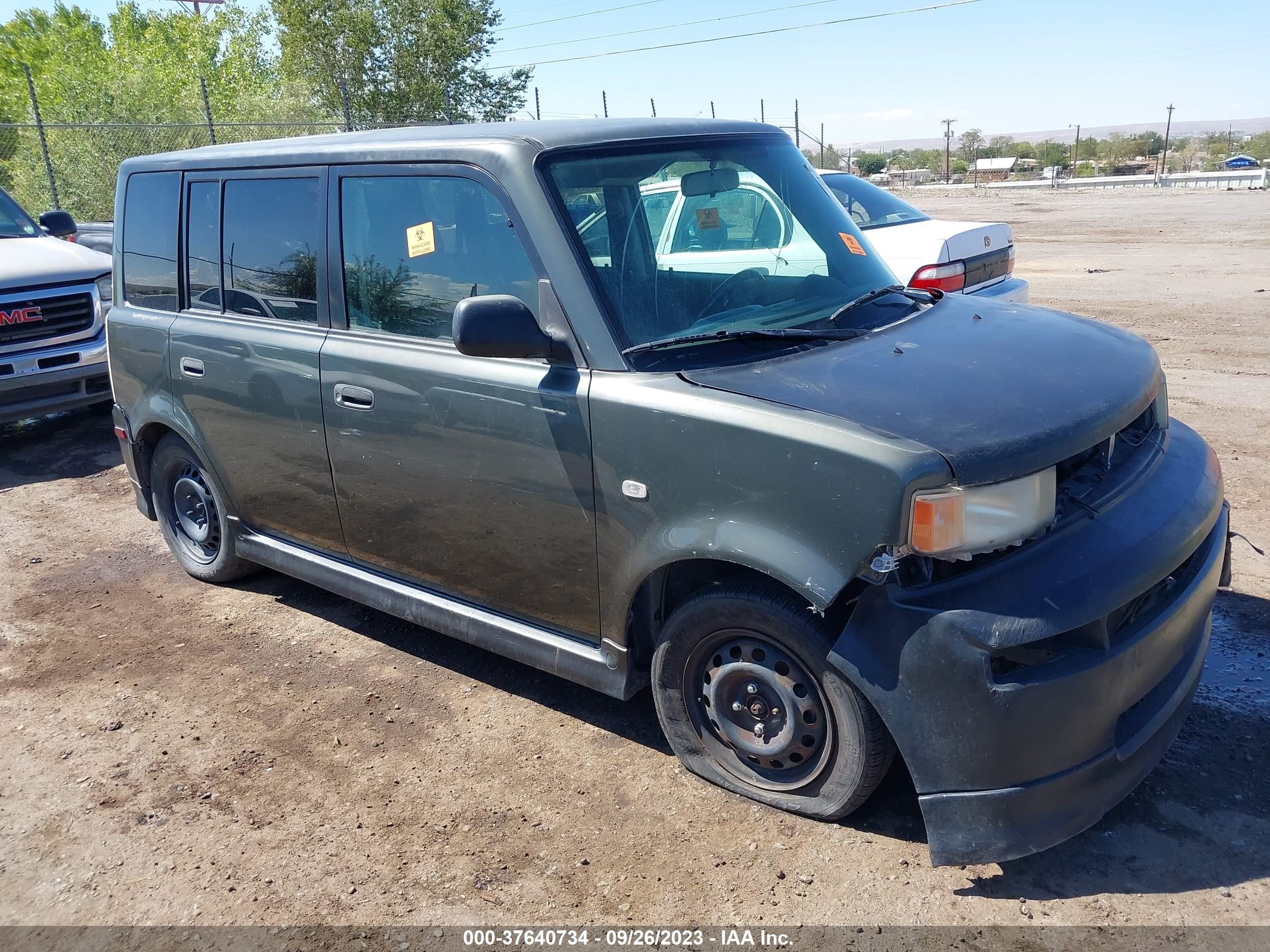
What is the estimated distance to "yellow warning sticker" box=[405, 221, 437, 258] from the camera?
139 inches

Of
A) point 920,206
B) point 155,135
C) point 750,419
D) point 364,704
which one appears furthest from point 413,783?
point 920,206

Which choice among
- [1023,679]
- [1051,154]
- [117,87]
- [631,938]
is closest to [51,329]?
[631,938]

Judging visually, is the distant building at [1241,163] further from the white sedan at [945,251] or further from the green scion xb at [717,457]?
the green scion xb at [717,457]

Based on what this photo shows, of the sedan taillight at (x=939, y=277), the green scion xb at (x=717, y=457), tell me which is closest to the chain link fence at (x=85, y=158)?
the sedan taillight at (x=939, y=277)

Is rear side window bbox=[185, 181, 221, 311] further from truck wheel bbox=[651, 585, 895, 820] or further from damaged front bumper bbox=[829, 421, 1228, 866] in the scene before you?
damaged front bumper bbox=[829, 421, 1228, 866]

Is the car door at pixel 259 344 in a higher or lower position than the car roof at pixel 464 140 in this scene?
lower

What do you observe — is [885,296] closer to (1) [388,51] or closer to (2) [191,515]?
(2) [191,515]

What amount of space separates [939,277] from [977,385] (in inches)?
178

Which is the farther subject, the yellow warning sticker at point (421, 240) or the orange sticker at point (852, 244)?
the orange sticker at point (852, 244)

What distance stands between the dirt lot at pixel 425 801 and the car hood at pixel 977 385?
74cm

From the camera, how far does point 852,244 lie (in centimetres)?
392

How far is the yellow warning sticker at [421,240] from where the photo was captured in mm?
3531

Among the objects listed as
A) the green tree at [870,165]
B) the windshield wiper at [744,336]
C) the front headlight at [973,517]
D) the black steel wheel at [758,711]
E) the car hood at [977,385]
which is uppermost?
the green tree at [870,165]

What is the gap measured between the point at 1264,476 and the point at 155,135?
21652 millimetres
